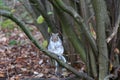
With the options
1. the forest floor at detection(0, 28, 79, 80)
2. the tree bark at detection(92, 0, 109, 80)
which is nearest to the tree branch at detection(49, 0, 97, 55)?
the tree bark at detection(92, 0, 109, 80)

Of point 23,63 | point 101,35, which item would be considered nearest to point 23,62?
point 23,63

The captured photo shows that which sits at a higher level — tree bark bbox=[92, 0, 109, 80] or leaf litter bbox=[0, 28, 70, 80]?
tree bark bbox=[92, 0, 109, 80]

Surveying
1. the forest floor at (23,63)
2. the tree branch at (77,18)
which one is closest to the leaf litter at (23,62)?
the forest floor at (23,63)

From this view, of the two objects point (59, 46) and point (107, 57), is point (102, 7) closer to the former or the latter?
point (107, 57)

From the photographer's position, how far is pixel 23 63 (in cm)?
415

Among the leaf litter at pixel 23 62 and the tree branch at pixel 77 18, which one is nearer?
the tree branch at pixel 77 18

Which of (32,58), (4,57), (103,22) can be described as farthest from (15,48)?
(103,22)

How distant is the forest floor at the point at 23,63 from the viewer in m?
3.63

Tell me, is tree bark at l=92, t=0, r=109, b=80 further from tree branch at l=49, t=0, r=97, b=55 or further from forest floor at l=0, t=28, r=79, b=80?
forest floor at l=0, t=28, r=79, b=80

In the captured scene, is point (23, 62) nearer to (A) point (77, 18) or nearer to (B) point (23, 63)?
(B) point (23, 63)

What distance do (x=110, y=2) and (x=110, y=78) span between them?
0.69 m

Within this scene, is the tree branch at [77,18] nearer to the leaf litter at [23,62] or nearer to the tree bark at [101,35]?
the tree bark at [101,35]

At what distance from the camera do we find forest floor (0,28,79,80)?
3631 mm

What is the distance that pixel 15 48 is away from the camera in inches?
208
